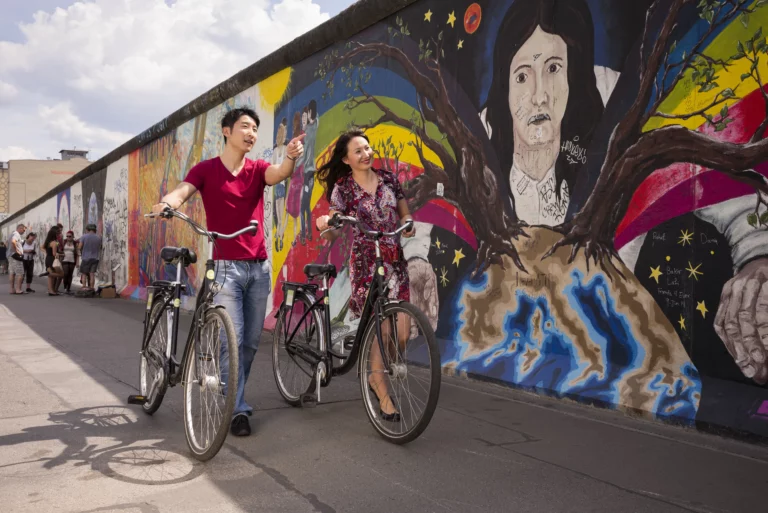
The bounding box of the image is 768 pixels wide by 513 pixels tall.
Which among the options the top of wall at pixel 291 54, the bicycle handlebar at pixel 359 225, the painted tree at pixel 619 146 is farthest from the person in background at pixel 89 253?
the bicycle handlebar at pixel 359 225

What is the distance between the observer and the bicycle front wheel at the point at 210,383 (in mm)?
3645

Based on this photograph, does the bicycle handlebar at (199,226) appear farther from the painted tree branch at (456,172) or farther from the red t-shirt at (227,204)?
the painted tree branch at (456,172)

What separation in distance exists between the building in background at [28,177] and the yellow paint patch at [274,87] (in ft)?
222

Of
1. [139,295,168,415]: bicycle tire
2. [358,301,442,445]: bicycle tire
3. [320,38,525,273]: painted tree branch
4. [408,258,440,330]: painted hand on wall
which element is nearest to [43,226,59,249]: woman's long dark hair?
[320,38,525,273]: painted tree branch

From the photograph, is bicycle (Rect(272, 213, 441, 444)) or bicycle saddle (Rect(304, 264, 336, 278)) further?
bicycle saddle (Rect(304, 264, 336, 278))

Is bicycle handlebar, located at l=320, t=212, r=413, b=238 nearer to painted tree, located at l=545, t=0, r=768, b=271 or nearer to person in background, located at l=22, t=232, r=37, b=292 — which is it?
painted tree, located at l=545, t=0, r=768, b=271

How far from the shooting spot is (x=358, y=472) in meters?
3.55

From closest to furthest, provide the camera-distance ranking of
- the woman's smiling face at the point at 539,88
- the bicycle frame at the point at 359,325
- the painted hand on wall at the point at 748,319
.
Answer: the painted hand on wall at the point at 748,319 → the bicycle frame at the point at 359,325 → the woman's smiling face at the point at 539,88

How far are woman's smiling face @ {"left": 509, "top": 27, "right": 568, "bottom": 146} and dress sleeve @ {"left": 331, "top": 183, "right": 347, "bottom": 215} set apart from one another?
175 cm

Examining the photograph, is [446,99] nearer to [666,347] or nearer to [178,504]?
[666,347]

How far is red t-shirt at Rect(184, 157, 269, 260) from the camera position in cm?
438

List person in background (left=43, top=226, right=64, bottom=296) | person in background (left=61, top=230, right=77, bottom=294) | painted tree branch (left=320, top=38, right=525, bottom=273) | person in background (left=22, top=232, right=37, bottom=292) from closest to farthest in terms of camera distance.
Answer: painted tree branch (left=320, top=38, right=525, bottom=273) < person in background (left=43, top=226, right=64, bottom=296) < person in background (left=22, top=232, right=37, bottom=292) < person in background (left=61, top=230, right=77, bottom=294)

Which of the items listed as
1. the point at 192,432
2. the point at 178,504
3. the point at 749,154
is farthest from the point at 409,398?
the point at 749,154

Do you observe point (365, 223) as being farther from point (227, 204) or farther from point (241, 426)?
point (241, 426)
